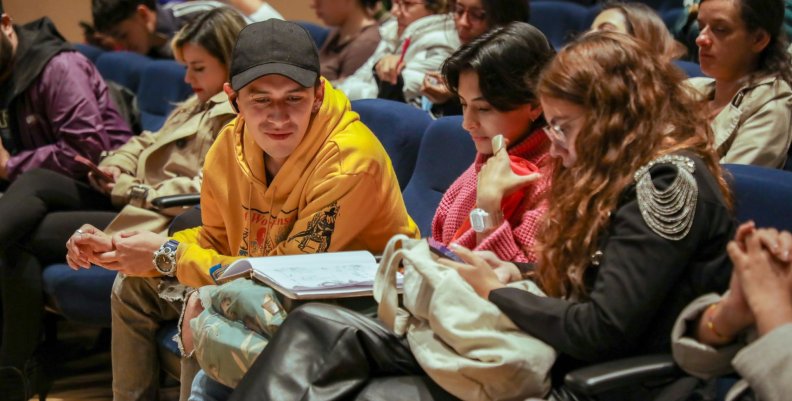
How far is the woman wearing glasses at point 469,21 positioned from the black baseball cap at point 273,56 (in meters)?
0.92

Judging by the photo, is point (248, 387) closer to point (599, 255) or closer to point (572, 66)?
point (599, 255)

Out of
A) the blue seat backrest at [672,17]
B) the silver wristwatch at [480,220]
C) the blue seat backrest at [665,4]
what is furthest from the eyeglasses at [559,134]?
the blue seat backrest at [665,4]

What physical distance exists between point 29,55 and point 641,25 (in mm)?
1758

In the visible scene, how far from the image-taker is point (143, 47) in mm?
4645

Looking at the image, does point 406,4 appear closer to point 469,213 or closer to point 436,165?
point 436,165

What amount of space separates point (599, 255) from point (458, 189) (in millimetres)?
641

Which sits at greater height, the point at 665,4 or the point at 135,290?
the point at 135,290

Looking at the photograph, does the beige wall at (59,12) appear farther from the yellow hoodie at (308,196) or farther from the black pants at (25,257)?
the yellow hoodie at (308,196)

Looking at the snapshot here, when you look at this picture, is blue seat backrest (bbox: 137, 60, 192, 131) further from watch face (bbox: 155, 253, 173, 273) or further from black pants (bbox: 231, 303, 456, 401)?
black pants (bbox: 231, 303, 456, 401)

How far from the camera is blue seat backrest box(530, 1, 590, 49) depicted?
4184 mm

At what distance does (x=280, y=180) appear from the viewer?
215 cm

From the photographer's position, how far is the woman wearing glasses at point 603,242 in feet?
5.01

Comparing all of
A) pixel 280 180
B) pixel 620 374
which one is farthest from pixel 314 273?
pixel 620 374

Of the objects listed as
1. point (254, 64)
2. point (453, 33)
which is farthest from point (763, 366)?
point (453, 33)
